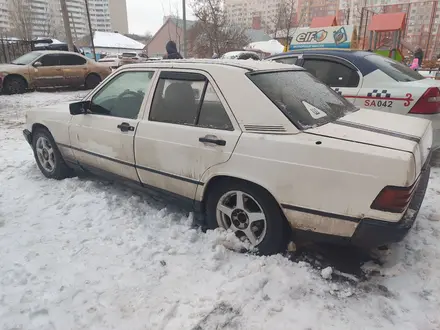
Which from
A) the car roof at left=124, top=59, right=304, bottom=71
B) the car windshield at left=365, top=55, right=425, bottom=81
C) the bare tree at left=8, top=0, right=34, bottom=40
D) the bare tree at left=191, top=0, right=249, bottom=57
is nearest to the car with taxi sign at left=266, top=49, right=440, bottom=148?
the car windshield at left=365, top=55, right=425, bottom=81

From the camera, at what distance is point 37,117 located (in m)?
4.59

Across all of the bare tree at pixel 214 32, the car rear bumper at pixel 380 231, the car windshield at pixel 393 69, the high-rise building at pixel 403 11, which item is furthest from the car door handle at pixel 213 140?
the high-rise building at pixel 403 11

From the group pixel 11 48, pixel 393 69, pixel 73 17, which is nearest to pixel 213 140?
pixel 393 69

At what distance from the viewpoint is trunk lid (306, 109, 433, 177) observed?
232 cm

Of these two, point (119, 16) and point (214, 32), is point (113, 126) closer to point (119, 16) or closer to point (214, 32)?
point (214, 32)

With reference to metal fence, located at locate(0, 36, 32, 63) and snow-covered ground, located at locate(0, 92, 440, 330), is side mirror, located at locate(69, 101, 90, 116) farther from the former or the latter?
metal fence, located at locate(0, 36, 32, 63)

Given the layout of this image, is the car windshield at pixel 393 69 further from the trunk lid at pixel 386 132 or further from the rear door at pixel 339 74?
the trunk lid at pixel 386 132

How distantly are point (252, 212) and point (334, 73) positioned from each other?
3.40 metres

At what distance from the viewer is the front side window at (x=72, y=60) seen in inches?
509

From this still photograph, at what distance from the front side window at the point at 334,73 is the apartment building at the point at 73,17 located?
38412 millimetres

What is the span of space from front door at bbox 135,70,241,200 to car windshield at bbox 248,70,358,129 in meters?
0.38

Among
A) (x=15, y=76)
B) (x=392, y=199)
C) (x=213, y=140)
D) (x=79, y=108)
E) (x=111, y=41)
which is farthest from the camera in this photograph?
(x=111, y=41)

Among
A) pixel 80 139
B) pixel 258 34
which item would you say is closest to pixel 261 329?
pixel 80 139

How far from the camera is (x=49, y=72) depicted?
12.6 meters
